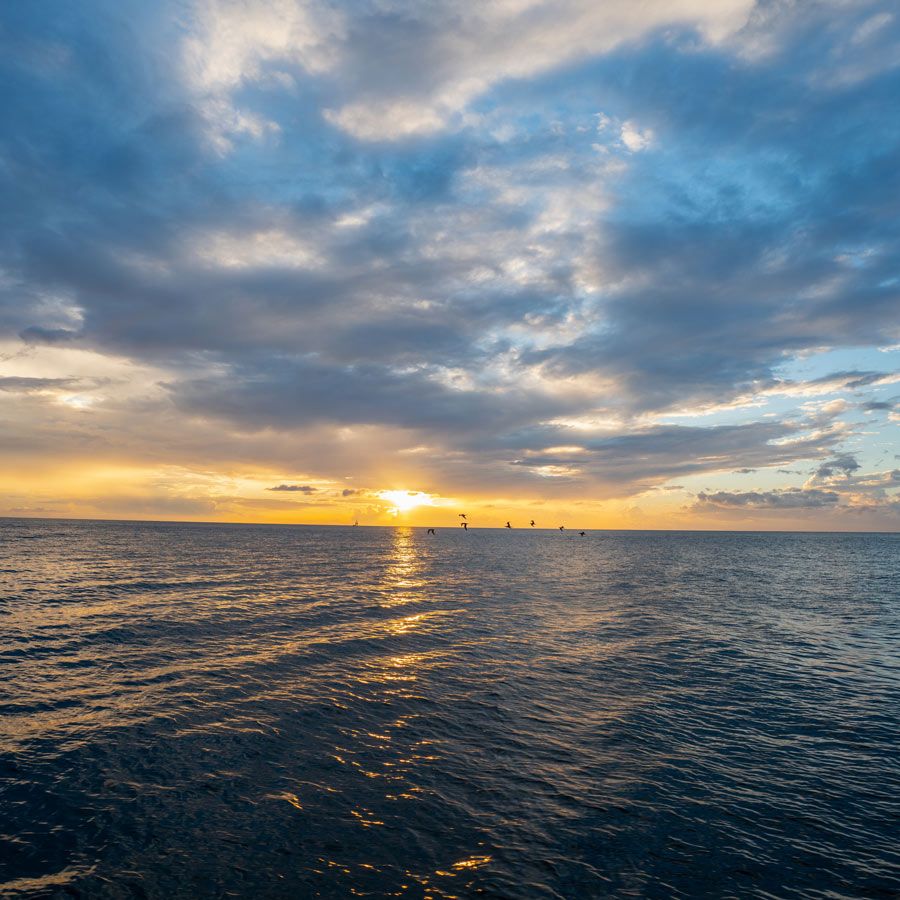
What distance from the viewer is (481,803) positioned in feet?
59.1

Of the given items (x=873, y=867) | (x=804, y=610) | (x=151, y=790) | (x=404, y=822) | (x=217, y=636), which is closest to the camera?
(x=873, y=867)

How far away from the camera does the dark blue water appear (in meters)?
14.8

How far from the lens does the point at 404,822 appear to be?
16.9 m

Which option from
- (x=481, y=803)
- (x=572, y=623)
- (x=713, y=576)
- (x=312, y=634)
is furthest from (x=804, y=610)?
(x=481, y=803)

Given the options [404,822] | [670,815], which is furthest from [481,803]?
[670,815]

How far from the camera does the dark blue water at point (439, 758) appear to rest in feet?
48.5

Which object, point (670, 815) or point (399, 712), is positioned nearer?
point (670, 815)

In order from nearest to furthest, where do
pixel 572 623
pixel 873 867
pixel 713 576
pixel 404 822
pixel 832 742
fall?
pixel 873 867
pixel 404 822
pixel 832 742
pixel 572 623
pixel 713 576

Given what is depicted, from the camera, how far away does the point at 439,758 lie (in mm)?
21531

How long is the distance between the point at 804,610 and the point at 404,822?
2452 inches

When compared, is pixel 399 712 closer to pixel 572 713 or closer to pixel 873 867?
pixel 572 713

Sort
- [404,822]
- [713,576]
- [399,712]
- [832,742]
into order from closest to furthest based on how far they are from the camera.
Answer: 1. [404,822]
2. [832,742]
3. [399,712]
4. [713,576]

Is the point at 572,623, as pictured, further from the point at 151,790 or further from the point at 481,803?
the point at 151,790

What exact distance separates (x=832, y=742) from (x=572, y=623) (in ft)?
89.7
